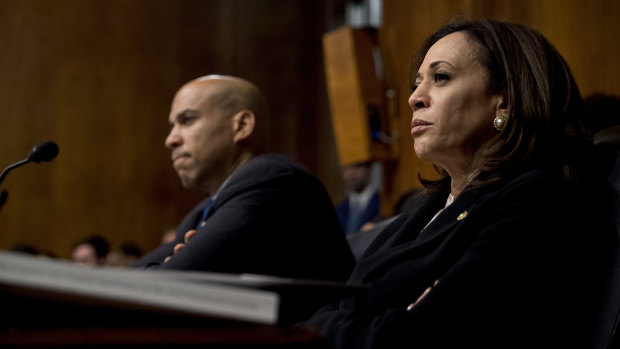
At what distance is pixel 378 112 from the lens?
408 centimetres

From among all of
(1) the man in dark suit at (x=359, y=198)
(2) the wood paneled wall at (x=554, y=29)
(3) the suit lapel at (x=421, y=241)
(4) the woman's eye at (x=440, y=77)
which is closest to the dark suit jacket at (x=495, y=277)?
(3) the suit lapel at (x=421, y=241)

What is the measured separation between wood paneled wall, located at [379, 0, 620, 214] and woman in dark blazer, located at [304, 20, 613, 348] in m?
0.27

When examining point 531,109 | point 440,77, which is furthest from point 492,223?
point 440,77

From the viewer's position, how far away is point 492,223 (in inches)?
46.3

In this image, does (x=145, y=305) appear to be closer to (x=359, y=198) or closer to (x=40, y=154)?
(x=40, y=154)

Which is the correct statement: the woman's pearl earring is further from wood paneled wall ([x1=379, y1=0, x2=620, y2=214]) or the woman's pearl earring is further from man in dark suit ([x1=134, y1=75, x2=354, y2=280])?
man in dark suit ([x1=134, y1=75, x2=354, y2=280])

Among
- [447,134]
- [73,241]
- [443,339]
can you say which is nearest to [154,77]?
[73,241]

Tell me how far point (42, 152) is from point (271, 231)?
69 cm

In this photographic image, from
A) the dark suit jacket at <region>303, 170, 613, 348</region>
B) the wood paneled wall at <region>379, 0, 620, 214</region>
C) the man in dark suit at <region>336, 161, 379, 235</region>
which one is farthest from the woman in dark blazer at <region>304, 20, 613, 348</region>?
the man in dark suit at <region>336, 161, 379, 235</region>

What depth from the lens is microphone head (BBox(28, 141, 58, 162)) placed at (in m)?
1.64

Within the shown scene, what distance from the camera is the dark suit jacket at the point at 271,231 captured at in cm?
194

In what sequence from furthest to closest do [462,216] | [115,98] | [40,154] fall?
[115,98]
[40,154]
[462,216]

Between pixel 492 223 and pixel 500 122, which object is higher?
pixel 500 122

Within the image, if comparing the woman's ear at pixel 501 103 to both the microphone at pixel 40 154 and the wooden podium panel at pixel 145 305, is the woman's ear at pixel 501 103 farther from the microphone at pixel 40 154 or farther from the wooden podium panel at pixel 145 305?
the microphone at pixel 40 154
